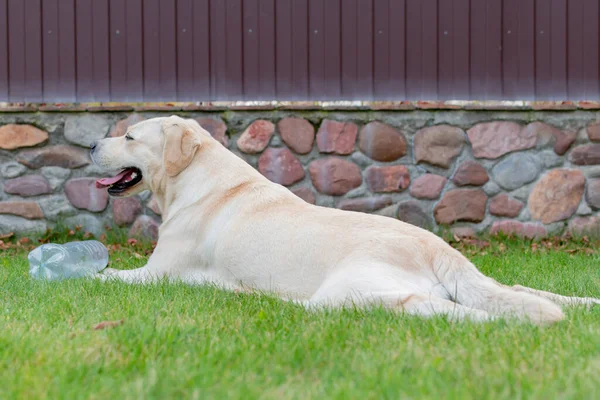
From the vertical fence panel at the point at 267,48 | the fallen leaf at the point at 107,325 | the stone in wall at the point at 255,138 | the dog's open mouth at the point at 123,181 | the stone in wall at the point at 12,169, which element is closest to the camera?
the fallen leaf at the point at 107,325

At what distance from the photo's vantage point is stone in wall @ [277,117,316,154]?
667 cm

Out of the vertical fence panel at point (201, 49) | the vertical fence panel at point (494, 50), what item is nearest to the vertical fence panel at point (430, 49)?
the vertical fence panel at point (494, 50)

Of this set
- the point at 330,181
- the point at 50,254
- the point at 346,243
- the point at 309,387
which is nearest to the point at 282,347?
the point at 309,387

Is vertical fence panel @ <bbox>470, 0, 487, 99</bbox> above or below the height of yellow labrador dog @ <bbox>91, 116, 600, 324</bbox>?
above

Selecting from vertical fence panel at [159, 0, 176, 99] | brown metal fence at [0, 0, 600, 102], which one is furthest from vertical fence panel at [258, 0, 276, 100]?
vertical fence panel at [159, 0, 176, 99]

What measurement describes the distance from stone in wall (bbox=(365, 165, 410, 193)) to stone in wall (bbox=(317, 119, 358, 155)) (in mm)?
309

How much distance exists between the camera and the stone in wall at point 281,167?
6660mm

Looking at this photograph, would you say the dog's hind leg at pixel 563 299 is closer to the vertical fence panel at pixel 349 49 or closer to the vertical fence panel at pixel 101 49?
the vertical fence panel at pixel 349 49

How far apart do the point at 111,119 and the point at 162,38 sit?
947 mm

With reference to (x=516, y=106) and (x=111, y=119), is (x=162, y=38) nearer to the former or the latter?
(x=111, y=119)

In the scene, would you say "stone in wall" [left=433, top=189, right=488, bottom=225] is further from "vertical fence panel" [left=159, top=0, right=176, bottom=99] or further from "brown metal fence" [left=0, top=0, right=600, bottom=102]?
"vertical fence panel" [left=159, top=0, right=176, bottom=99]

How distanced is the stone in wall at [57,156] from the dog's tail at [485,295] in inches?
176

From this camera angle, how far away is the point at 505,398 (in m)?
1.93

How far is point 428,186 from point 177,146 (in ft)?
9.86
